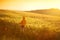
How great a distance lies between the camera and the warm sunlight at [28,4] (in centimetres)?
147

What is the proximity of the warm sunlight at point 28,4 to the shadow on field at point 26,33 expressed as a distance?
1.88ft

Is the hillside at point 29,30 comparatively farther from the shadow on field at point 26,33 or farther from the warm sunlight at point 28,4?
the warm sunlight at point 28,4

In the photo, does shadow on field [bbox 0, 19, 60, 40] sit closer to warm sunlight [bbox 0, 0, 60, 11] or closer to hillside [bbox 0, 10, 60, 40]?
hillside [bbox 0, 10, 60, 40]

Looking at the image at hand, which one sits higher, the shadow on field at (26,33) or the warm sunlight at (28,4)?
the warm sunlight at (28,4)

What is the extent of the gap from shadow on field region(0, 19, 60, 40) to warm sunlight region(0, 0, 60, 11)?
1.88 ft

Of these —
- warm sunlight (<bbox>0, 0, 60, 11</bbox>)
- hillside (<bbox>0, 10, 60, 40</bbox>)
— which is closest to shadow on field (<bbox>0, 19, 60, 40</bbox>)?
hillside (<bbox>0, 10, 60, 40</bbox>)

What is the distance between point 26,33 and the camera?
0.87m

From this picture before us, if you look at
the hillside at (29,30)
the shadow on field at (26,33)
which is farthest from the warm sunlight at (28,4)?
the shadow on field at (26,33)

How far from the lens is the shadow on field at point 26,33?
842mm

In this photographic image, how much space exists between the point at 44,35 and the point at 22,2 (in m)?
0.73

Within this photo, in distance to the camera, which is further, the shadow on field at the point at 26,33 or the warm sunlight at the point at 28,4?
the warm sunlight at the point at 28,4

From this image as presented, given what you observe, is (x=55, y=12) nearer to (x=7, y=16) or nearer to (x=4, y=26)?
(x=7, y=16)

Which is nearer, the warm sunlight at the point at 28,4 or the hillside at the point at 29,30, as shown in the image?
the hillside at the point at 29,30

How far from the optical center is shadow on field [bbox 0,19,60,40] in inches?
33.1
